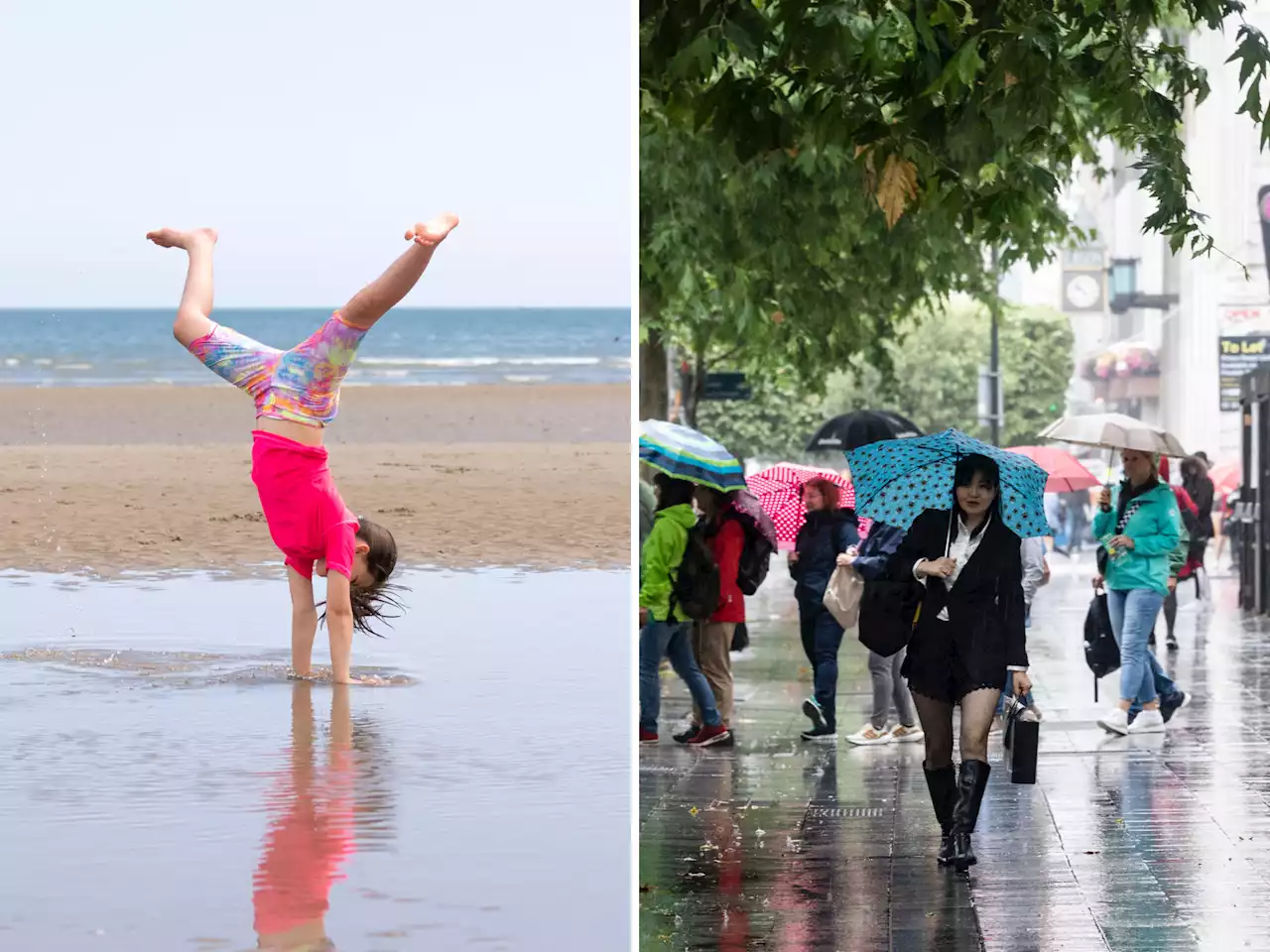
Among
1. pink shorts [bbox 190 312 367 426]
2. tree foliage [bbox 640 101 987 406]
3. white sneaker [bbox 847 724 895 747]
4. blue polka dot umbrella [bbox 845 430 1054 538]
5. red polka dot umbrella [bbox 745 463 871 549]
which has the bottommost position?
white sneaker [bbox 847 724 895 747]

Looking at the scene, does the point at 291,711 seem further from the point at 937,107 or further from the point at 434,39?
the point at 937,107

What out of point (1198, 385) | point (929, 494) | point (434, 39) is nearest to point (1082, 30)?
point (929, 494)

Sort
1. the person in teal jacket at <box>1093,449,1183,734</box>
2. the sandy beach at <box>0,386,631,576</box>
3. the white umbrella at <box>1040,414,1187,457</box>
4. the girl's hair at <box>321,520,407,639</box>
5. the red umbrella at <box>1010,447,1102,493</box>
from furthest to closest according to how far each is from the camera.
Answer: the red umbrella at <box>1010,447,1102,493</box>
the white umbrella at <box>1040,414,1187,457</box>
the person in teal jacket at <box>1093,449,1183,734</box>
the girl's hair at <box>321,520,407,639</box>
the sandy beach at <box>0,386,631,576</box>

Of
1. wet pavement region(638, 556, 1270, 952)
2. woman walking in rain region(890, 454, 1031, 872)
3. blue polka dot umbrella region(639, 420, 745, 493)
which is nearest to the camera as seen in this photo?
wet pavement region(638, 556, 1270, 952)

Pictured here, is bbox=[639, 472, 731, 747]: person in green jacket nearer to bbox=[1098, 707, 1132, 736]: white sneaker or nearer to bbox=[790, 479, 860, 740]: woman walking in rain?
bbox=[790, 479, 860, 740]: woman walking in rain

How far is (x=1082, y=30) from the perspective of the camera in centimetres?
926

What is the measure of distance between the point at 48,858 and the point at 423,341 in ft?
6.75

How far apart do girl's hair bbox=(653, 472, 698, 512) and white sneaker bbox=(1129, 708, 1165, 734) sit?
3379 mm

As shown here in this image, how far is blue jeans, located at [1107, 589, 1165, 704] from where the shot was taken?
1265cm

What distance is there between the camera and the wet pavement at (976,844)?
300 inches

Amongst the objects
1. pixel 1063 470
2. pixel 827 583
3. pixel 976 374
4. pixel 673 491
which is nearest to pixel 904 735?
pixel 827 583

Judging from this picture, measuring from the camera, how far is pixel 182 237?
6.82m

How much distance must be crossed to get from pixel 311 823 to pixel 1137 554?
7.44 meters

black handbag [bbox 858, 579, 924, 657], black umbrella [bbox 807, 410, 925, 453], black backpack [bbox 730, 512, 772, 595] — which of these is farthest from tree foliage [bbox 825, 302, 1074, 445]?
black handbag [bbox 858, 579, 924, 657]
